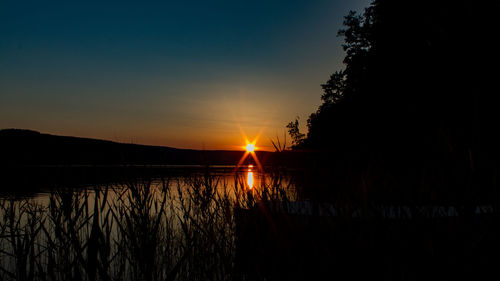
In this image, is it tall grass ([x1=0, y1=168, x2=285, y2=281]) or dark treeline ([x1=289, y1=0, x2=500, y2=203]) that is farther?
dark treeline ([x1=289, y1=0, x2=500, y2=203])

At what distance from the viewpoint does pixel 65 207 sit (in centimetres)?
187

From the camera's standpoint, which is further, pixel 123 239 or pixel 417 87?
pixel 417 87

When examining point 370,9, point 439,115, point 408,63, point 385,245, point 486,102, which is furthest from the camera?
point 370,9

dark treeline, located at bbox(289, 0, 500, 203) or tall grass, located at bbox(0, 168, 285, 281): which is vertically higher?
dark treeline, located at bbox(289, 0, 500, 203)

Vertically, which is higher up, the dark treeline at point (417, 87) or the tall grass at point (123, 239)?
the dark treeline at point (417, 87)

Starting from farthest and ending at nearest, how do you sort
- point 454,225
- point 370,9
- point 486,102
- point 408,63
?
point 370,9 < point 408,63 < point 486,102 < point 454,225

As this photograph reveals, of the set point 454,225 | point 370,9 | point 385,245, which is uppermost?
point 370,9

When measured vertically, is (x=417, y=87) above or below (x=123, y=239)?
above

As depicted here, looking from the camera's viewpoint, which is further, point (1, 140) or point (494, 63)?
point (1, 140)

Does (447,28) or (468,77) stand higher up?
(447,28)

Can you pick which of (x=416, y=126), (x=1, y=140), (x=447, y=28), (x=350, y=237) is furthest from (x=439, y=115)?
(x=1, y=140)

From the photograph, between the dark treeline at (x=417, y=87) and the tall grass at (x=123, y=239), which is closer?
the tall grass at (x=123, y=239)

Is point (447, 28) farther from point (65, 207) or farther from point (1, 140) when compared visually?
point (1, 140)

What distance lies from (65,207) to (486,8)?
16.8 meters
